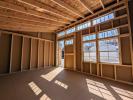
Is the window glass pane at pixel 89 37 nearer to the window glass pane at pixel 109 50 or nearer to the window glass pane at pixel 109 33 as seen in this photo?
the window glass pane at pixel 109 33

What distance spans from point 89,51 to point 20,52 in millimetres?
4989

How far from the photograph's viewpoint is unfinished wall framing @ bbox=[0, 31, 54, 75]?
5.33 m

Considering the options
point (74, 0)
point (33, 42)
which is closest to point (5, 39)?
point (33, 42)

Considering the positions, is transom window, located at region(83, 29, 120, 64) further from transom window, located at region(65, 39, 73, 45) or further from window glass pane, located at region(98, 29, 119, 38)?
transom window, located at region(65, 39, 73, 45)

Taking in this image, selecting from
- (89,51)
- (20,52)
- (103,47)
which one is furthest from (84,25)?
(20,52)

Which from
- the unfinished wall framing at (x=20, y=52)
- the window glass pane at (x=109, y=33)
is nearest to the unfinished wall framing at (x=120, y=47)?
the window glass pane at (x=109, y=33)

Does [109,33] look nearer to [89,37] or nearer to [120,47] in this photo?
[120,47]

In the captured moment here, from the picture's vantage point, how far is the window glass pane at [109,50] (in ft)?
13.5

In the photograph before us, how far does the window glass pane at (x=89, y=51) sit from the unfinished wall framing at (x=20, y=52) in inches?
154

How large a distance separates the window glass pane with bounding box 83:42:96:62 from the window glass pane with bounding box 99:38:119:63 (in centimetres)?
46

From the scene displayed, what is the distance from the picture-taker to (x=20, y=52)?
605 cm

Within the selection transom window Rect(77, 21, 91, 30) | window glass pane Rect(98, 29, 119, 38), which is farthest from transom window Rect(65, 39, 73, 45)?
window glass pane Rect(98, 29, 119, 38)

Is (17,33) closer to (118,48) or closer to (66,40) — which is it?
(66,40)

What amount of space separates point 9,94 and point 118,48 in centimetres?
485
